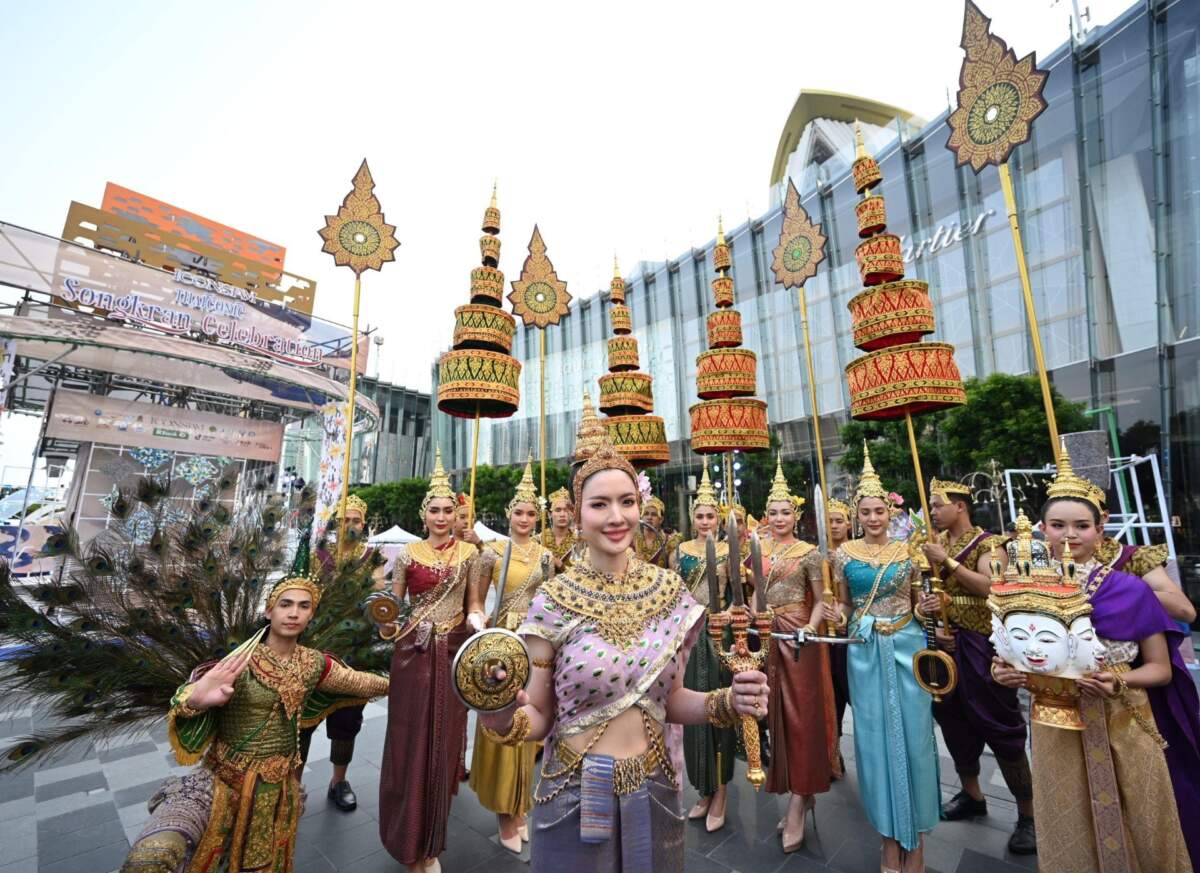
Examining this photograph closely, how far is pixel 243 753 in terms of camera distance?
2479mm

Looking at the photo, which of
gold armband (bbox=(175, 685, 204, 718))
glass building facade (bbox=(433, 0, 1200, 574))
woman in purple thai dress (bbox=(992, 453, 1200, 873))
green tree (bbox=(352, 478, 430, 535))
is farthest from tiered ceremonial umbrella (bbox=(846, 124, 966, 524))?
green tree (bbox=(352, 478, 430, 535))

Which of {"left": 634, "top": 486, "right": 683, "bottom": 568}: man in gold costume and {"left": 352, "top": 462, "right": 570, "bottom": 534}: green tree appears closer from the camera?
{"left": 634, "top": 486, "right": 683, "bottom": 568}: man in gold costume

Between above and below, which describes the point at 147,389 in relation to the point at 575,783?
above

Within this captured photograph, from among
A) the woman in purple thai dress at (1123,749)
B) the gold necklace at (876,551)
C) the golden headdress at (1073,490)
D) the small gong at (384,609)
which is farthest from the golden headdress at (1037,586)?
the small gong at (384,609)

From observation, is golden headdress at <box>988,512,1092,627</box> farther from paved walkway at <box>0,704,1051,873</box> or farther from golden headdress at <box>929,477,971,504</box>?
paved walkway at <box>0,704,1051,873</box>

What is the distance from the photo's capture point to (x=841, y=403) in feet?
78.4

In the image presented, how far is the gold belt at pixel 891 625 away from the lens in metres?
3.44

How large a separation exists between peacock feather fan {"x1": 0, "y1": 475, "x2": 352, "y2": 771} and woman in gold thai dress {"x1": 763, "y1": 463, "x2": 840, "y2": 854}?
3010 millimetres

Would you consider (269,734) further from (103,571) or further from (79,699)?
(103,571)

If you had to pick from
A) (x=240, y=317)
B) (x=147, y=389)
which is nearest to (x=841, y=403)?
(x=240, y=317)

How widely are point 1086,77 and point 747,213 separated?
520 inches

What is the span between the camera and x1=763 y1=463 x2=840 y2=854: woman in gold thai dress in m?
3.70

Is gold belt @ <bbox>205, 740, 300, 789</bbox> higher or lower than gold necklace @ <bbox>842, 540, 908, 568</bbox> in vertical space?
lower

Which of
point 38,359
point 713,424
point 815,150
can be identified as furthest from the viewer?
point 815,150
